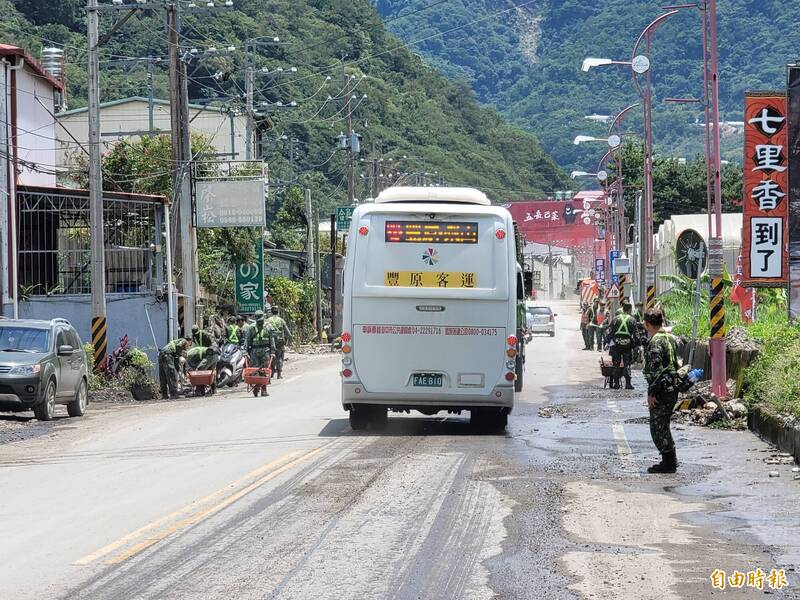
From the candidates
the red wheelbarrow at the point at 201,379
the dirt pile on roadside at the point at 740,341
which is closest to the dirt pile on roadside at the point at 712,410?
the dirt pile on roadside at the point at 740,341

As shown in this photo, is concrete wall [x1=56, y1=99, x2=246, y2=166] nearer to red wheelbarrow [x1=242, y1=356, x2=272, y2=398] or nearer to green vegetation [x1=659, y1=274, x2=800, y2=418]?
red wheelbarrow [x1=242, y1=356, x2=272, y2=398]

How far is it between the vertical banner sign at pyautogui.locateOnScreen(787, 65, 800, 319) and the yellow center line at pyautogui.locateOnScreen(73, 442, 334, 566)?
12048 millimetres

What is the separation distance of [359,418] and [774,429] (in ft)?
19.0

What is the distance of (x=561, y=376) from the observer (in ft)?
120

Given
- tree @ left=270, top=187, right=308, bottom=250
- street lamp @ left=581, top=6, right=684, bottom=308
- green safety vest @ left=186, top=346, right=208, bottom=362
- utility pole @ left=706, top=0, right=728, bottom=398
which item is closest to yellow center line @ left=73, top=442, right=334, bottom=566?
utility pole @ left=706, top=0, right=728, bottom=398

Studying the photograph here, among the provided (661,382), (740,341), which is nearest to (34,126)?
(740,341)

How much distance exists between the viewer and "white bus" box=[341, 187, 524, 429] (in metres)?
18.8

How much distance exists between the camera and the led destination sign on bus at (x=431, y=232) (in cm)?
1897

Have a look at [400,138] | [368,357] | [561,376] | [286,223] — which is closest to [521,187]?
[400,138]

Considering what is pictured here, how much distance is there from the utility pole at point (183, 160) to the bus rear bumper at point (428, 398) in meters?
17.5

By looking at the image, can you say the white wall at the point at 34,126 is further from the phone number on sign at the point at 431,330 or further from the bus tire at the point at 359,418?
the phone number on sign at the point at 431,330

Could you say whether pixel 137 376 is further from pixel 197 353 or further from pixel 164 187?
pixel 164 187

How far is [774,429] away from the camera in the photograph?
1767 centimetres

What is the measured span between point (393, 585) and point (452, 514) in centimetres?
288
